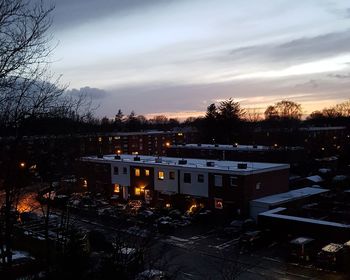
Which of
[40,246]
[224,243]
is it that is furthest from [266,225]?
[40,246]

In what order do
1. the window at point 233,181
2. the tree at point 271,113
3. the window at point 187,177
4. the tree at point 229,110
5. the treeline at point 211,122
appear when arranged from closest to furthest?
1. the treeline at point 211,122
2. the window at point 233,181
3. the window at point 187,177
4. the tree at point 229,110
5. the tree at point 271,113

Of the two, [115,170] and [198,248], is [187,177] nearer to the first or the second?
[115,170]

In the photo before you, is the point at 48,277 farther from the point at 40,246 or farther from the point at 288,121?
the point at 288,121

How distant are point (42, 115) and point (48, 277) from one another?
8.77 feet

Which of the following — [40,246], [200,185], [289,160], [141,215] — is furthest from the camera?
[289,160]

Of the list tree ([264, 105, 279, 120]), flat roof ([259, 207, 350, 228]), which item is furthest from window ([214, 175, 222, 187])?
tree ([264, 105, 279, 120])

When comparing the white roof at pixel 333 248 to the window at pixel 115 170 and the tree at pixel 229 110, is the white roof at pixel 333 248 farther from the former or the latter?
the tree at pixel 229 110

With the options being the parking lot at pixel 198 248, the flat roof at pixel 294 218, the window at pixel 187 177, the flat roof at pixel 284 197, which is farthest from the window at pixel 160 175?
the flat roof at pixel 294 218

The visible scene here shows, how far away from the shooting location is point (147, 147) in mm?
69312

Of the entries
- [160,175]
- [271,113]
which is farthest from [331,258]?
[271,113]

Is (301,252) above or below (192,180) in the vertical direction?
below

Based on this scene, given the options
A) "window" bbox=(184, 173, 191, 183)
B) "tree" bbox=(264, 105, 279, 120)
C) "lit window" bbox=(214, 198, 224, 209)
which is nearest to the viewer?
"lit window" bbox=(214, 198, 224, 209)

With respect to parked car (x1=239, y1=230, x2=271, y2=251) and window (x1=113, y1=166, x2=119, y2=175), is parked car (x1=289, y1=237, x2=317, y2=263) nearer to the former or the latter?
parked car (x1=239, y1=230, x2=271, y2=251)

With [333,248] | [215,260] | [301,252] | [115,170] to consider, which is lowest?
[215,260]
